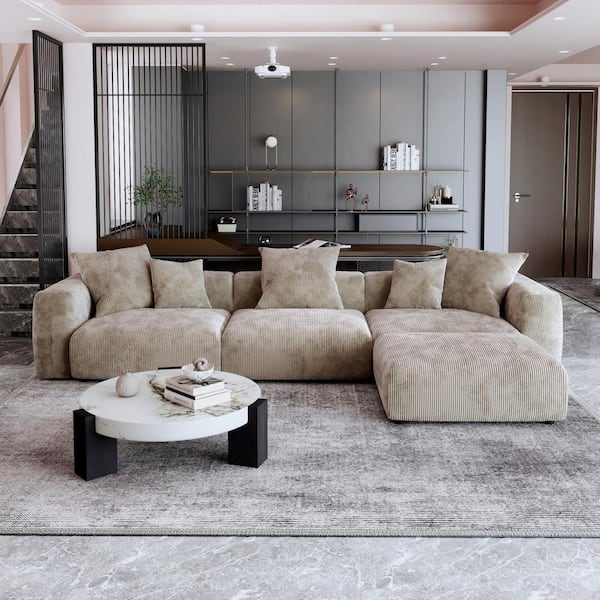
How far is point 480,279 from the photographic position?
604 cm

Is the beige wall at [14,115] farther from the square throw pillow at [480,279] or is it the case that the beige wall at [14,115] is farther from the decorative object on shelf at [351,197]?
the square throw pillow at [480,279]

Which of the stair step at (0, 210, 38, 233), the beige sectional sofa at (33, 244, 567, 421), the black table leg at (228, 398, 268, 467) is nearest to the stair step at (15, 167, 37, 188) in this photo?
the stair step at (0, 210, 38, 233)

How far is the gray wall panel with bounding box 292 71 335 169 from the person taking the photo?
9.42m

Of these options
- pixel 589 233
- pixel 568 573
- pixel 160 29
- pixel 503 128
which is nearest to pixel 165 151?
pixel 160 29

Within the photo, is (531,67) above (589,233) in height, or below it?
above

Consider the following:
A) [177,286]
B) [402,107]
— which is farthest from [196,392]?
[402,107]

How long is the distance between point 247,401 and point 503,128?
6.30 m

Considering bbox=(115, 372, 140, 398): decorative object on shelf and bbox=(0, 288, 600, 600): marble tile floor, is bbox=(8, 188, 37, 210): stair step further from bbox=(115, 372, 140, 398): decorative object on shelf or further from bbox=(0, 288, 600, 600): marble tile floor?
bbox=(0, 288, 600, 600): marble tile floor

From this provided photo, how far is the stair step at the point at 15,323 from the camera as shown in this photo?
740cm

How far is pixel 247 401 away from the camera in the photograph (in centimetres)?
400

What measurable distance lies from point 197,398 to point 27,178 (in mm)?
5588

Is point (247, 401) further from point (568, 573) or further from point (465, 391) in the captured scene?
point (568, 573)

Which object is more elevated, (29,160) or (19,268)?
(29,160)

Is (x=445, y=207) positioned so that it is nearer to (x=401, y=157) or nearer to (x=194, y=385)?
(x=401, y=157)
